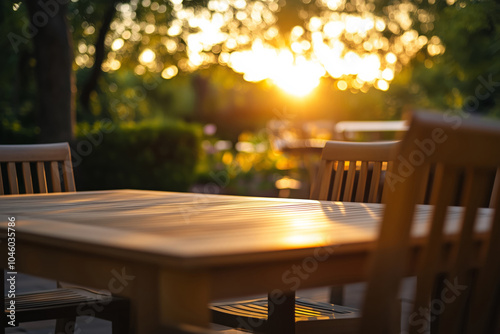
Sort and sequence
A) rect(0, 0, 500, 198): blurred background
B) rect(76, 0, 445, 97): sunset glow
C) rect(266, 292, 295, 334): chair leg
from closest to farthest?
rect(266, 292, 295, 334): chair leg → rect(0, 0, 500, 198): blurred background → rect(76, 0, 445, 97): sunset glow

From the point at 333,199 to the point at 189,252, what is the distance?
1.70 m

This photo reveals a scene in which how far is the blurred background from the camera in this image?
696 cm

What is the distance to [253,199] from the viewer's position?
97.4 inches

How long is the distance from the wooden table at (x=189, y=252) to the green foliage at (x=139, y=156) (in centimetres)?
653

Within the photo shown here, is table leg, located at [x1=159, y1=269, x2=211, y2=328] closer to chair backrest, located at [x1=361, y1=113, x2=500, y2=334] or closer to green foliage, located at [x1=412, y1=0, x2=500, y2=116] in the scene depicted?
chair backrest, located at [x1=361, y1=113, x2=500, y2=334]

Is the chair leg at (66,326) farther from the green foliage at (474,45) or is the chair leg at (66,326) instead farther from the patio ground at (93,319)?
the green foliage at (474,45)

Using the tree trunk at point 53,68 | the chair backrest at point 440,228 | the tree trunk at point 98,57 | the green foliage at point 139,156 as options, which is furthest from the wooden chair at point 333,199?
the tree trunk at point 98,57

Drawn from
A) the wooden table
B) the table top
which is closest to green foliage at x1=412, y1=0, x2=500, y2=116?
the table top

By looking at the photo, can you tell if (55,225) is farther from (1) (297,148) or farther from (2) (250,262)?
(1) (297,148)

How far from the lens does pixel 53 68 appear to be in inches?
265

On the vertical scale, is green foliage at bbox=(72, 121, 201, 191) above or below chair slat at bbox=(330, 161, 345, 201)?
below

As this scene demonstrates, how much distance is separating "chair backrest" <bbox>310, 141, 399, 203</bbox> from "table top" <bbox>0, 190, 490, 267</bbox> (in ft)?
1.49

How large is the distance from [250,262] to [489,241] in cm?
50

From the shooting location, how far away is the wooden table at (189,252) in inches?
48.8
